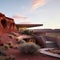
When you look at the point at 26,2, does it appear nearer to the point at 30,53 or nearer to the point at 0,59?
the point at 30,53

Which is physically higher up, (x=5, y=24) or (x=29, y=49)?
(x=5, y=24)

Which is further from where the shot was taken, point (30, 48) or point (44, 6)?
point (44, 6)

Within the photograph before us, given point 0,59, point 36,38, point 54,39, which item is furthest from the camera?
point 36,38

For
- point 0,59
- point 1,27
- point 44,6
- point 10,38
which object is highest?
point 44,6

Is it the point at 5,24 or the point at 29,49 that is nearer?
the point at 29,49

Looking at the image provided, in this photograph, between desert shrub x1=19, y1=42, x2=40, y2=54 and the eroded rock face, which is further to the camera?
the eroded rock face

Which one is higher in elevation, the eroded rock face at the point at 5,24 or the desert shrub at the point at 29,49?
the eroded rock face at the point at 5,24

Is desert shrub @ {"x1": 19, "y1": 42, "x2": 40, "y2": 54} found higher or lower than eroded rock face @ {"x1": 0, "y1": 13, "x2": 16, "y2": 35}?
lower

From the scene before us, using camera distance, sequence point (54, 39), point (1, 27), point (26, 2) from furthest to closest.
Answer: point (1, 27) < point (54, 39) < point (26, 2)

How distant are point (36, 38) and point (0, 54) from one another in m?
8.62

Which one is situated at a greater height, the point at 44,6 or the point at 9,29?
the point at 44,6

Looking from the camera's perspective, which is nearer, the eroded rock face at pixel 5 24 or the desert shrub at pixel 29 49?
the desert shrub at pixel 29 49

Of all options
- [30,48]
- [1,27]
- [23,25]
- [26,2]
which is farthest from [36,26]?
[30,48]

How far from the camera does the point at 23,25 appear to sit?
107ft
